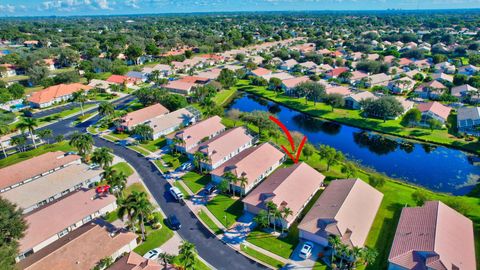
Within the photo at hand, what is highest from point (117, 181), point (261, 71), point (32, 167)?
point (261, 71)

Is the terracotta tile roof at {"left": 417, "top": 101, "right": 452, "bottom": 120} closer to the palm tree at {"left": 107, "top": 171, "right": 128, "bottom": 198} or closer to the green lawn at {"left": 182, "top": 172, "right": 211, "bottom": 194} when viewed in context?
the green lawn at {"left": 182, "top": 172, "right": 211, "bottom": 194}

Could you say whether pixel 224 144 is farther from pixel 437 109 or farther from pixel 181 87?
pixel 437 109

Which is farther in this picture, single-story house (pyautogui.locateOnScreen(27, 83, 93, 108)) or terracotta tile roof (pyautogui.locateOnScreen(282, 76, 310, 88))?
terracotta tile roof (pyautogui.locateOnScreen(282, 76, 310, 88))

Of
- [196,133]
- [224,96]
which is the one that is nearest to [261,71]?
[224,96]

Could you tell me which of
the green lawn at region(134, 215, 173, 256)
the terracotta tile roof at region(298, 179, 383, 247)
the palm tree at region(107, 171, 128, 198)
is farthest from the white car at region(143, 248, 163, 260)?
the terracotta tile roof at region(298, 179, 383, 247)

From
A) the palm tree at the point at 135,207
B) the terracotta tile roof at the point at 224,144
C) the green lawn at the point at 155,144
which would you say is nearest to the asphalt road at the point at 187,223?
the green lawn at the point at 155,144

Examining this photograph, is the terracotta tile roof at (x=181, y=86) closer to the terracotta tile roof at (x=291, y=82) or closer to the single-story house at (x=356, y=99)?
the terracotta tile roof at (x=291, y=82)

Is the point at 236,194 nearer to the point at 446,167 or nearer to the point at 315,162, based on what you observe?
the point at 315,162
